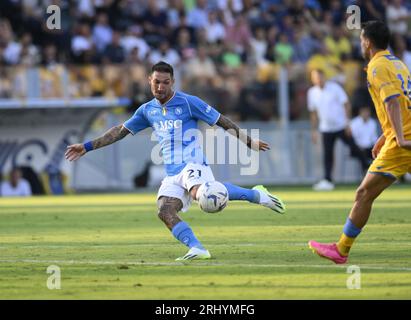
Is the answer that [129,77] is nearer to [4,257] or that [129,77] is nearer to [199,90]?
[199,90]

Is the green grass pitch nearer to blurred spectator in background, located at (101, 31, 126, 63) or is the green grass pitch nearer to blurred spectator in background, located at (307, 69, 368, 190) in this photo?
blurred spectator in background, located at (307, 69, 368, 190)

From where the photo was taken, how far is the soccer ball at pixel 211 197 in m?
9.47

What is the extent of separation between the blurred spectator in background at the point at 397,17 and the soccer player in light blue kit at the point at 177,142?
646 inches

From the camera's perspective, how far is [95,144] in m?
10.3

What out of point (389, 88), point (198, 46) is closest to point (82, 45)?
point (198, 46)

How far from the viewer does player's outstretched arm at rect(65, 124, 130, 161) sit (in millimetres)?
10156

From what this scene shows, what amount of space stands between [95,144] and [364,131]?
13.5m

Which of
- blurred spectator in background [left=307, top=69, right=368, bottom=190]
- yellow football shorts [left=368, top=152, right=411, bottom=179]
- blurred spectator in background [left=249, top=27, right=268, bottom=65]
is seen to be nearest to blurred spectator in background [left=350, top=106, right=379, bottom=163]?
blurred spectator in background [left=307, top=69, right=368, bottom=190]

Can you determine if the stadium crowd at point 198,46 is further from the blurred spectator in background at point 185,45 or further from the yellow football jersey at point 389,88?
the yellow football jersey at point 389,88

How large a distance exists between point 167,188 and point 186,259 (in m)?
0.86

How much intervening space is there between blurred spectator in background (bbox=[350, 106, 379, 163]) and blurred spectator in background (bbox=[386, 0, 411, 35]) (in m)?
3.58

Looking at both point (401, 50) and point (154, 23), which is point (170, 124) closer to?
point (401, 50)
